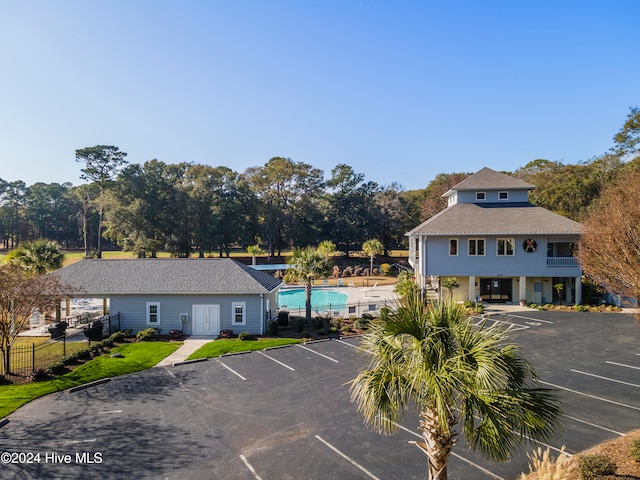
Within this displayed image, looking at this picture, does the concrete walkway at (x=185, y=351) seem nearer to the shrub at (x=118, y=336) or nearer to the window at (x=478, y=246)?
the shrub at (x=118, y=336)

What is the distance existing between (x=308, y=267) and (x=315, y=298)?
1333cm

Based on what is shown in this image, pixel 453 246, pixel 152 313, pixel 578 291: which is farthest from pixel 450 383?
pixel 578 291

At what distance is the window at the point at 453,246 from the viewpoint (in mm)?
30031

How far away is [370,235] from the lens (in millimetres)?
64875

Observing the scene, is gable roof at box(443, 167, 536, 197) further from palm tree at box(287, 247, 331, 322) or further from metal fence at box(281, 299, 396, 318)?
palm tree at box(287, 247, 331, 322)

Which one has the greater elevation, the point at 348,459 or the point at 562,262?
the point at 562,262

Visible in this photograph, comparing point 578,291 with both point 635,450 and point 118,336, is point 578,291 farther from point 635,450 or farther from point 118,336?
point 118,336

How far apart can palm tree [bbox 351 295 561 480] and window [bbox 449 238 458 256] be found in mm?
24327

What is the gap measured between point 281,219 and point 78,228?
56.5m

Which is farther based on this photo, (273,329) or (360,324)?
(360,324)

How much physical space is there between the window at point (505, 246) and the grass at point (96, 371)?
23992mm

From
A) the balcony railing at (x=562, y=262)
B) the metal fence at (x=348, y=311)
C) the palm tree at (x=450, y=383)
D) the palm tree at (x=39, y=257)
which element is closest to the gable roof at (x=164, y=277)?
the palm tree at (x=39, y=257)

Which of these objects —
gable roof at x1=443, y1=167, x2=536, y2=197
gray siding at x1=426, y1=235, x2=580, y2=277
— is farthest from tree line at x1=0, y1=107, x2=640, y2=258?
gray siding at x1=426, y1=235, x2=580, y2=277

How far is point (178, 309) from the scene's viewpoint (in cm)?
2327
